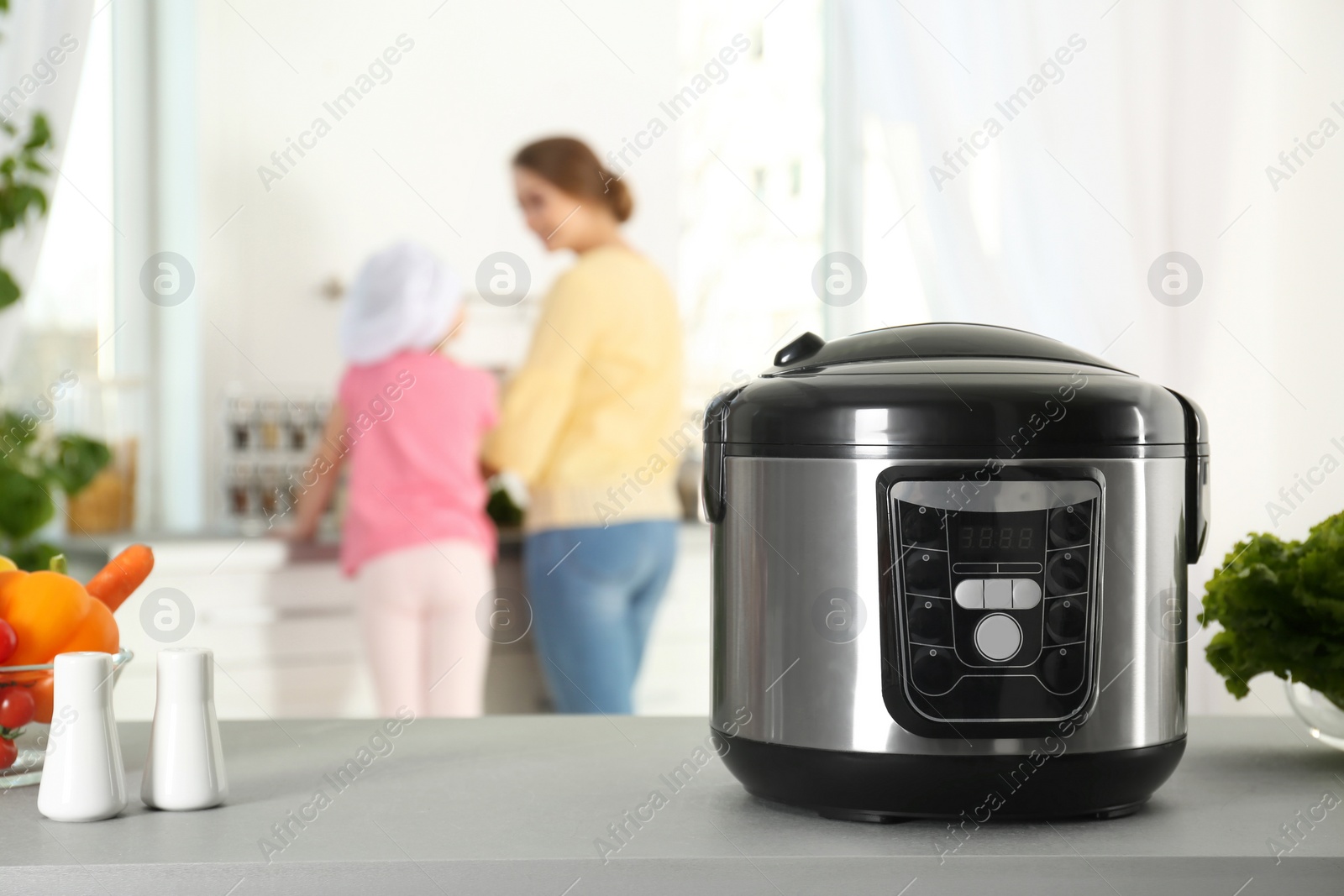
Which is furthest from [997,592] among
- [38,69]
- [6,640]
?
[38,69]

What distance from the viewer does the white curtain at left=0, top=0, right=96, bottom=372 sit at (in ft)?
7.16

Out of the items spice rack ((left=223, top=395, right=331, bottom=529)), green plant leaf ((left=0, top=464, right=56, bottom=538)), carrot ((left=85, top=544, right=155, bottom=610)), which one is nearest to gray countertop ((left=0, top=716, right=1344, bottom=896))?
carrot ((left=85, top=544, right=155, bottom=610))

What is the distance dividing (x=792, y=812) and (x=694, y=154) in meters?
2.67

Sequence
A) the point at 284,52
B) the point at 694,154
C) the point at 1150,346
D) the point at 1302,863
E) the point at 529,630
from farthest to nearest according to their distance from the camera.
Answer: the point at 694,154 < the point at 284,52 < the point at 529,630 < the point at 1150,346 < the point at 1302,863

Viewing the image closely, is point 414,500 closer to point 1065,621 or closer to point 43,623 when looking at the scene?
point 43,623

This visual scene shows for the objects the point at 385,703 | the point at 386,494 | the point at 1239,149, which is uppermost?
the point at 1239,149

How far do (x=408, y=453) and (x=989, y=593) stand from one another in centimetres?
186

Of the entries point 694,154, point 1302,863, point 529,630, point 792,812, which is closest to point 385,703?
point 529,630

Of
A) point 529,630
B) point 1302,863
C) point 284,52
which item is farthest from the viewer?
point 284,52

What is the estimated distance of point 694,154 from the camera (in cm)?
317

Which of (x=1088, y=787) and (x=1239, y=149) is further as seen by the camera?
(x=1239, y=149)

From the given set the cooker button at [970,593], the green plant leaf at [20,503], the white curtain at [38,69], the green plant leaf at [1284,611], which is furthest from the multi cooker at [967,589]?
the white curtain at [38,69]

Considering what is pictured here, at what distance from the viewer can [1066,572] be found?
2.08 feet

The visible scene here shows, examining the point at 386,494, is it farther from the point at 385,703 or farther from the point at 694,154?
the point at 694,154
